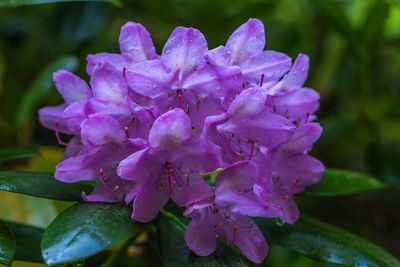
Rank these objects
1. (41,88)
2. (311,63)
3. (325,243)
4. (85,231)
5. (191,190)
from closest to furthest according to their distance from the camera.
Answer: (85,231)
(191,190)
(325,243)
(41,88)
(311,63)

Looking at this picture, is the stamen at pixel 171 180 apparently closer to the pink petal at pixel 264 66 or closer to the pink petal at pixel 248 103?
the pink petal at pixel 248 103

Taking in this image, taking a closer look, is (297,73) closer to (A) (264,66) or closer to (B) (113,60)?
(A) (264,66)

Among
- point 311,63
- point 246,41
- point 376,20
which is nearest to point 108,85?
point 246,41

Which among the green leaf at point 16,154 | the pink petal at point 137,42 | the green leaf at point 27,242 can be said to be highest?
the pink petal at point 137,42

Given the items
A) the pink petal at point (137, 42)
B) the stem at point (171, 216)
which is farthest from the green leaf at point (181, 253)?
the pink petal at point (137, 42)

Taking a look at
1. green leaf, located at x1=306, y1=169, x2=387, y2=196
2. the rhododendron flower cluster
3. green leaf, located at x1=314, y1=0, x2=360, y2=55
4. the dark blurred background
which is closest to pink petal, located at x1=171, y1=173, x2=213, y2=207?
the rhododendron flower cluster

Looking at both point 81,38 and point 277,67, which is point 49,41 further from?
point 277,67

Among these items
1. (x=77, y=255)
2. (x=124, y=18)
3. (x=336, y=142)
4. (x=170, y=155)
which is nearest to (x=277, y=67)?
(x=170, y=155)
